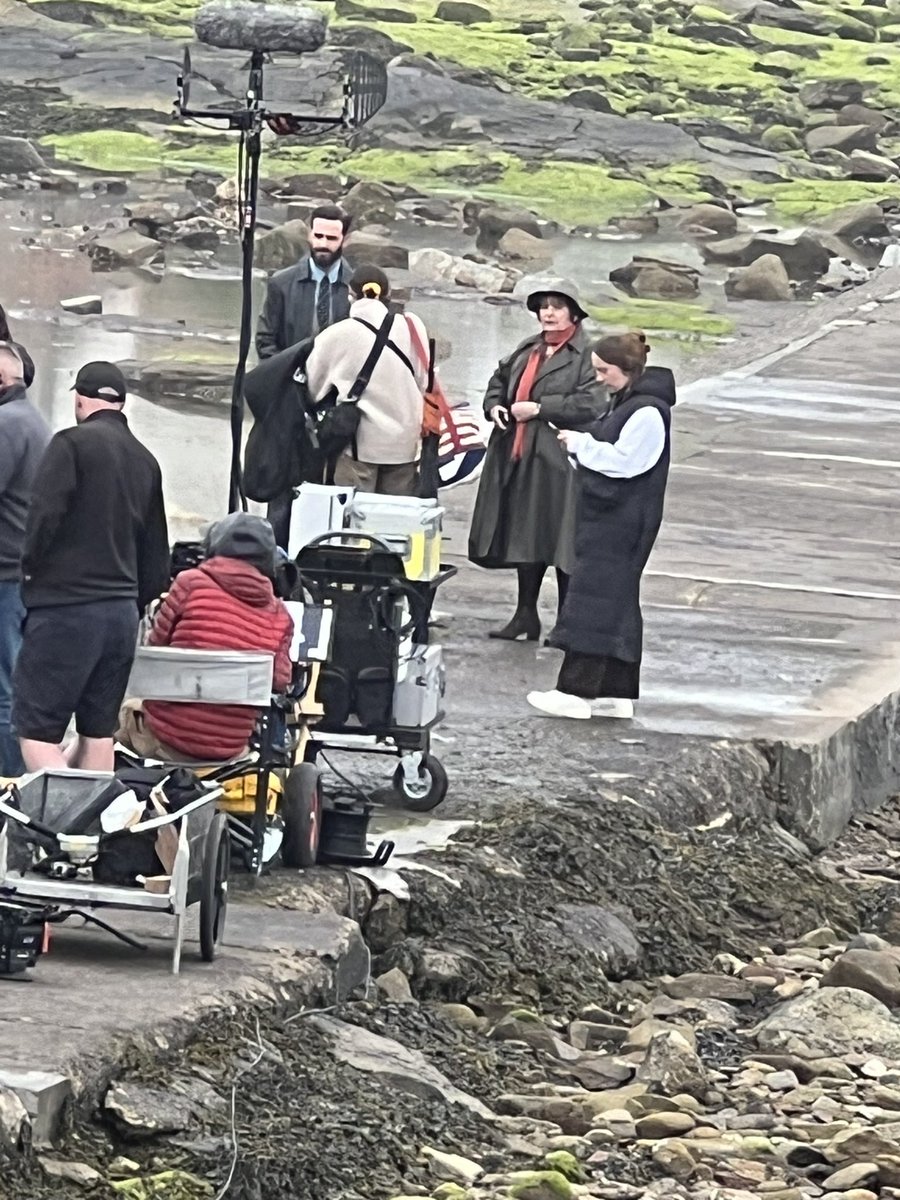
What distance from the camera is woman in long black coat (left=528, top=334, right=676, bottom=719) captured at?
11.4m

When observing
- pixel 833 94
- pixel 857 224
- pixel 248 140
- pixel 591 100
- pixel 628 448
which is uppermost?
pixel 248 140

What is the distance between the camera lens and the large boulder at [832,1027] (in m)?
9.22

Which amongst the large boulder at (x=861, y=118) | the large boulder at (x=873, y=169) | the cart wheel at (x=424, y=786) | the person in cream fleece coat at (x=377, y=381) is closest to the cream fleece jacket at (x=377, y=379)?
the person in cream fleece coat at (x=377, y=381)

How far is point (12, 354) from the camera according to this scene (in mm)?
9727

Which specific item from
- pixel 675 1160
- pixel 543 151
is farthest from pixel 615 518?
pixel 543 151

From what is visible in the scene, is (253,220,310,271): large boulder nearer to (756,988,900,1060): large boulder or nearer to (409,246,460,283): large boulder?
(409,246,460,283): large boulder

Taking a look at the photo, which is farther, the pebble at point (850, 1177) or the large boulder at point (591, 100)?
the large boulder at point (591, 100)

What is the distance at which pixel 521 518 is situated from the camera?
13258 millimetres

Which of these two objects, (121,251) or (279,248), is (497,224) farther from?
(121,251)

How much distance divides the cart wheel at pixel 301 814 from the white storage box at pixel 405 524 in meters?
1.76

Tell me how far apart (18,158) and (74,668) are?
39.4m

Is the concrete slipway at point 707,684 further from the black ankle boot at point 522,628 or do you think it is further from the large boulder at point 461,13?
the large boulder at point 461,13

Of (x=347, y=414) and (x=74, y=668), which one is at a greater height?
(x=347, y=414)

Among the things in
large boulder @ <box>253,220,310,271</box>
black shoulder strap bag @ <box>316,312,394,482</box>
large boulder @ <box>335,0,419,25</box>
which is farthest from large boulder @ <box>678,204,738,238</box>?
black shoulder strap bag @ <box>316,312,394,482</box>
